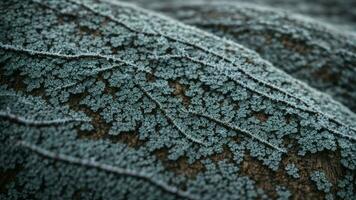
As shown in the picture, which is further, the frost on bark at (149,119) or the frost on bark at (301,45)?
the frost on bark at (301,45)

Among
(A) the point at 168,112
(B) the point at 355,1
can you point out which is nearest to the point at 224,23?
(A) the point at 168,112

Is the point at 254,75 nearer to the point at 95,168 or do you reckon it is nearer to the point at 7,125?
the point at 95,168

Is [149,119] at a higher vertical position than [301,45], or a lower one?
lower

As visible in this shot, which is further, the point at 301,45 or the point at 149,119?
the point at 301,45

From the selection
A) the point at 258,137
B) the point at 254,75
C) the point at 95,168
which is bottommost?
the point at 95,168
